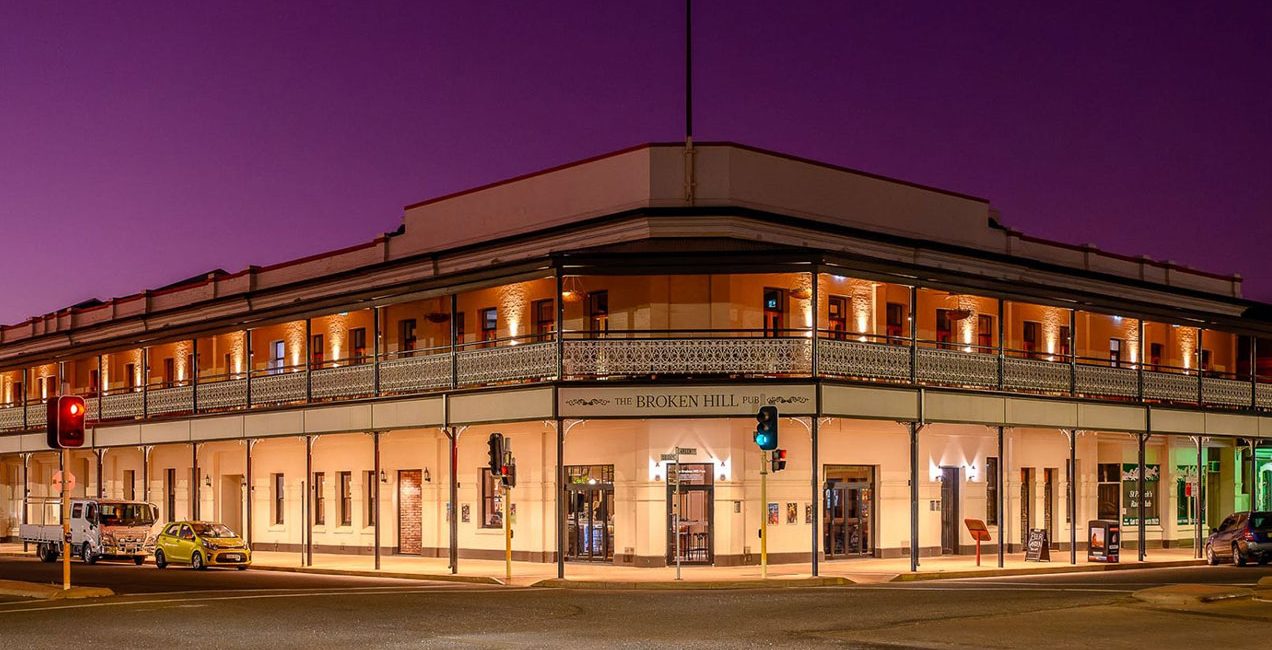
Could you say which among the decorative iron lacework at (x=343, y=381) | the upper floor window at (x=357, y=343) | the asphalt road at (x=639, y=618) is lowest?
the asphalt road at (x=639, y=618)

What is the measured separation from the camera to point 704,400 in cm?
2931

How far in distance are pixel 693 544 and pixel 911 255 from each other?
1025cm

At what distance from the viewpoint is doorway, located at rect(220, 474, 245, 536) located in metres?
45.2

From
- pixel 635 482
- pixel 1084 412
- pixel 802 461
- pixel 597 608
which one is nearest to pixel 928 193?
pixel 1084 412

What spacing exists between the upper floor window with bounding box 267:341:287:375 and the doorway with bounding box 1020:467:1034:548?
22.0m

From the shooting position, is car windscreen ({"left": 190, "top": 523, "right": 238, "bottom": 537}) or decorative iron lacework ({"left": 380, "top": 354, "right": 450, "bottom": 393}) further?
car windscreen ({"left": 190, "top": 523, "right": 238, "bottom": 537})

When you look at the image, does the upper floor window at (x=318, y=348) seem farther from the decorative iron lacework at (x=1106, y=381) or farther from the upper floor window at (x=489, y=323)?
the decorative iron lacework at (x=1106, y=381)

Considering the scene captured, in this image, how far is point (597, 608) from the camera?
2102cm

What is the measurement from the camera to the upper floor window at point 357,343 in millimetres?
40344

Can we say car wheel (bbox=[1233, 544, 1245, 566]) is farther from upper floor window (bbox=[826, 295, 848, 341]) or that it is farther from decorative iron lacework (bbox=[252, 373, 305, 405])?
decorative iron lacework (bbox=[252, 373, 305, 405])

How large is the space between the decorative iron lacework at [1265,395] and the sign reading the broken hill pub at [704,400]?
1837 centimetres

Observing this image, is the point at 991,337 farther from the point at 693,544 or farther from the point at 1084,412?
the point at 693,544

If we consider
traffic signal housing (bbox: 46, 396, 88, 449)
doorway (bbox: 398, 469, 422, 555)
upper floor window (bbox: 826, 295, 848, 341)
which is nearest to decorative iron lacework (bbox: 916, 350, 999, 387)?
upper floor window (bbox: 826, 295, 848, 341)

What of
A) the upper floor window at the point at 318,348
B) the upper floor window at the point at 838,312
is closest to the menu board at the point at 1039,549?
the upper floor window at the point at 838,312
